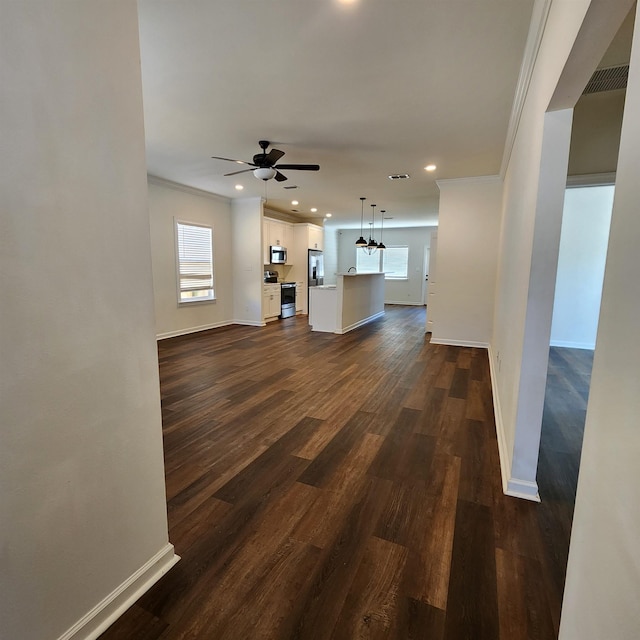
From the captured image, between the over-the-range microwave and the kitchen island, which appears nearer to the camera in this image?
the kitchen island

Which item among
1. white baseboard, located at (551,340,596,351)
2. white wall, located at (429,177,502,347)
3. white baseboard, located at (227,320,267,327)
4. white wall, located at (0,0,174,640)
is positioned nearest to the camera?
white wall, located at (0,0,174,640)

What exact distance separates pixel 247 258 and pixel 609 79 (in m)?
6.12

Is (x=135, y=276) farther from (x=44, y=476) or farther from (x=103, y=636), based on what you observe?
(x=103, y=636)

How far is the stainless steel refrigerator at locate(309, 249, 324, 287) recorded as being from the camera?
9.30 meters

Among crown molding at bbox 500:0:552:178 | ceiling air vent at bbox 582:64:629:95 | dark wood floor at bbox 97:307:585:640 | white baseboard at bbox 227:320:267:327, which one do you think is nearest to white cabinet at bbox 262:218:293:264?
white baseboard at bbox 227:320:267:327

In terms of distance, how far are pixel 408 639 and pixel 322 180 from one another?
5.56m

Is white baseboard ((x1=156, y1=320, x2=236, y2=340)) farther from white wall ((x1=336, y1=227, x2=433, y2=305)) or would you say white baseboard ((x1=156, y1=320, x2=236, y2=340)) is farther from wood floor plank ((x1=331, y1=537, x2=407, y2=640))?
white wall ((x1=336, y1=227, x2=433, y2=305))

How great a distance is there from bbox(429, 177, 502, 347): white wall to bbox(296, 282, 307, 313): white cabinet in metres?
4.24

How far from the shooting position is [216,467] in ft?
7.40

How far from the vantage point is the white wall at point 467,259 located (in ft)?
17.5

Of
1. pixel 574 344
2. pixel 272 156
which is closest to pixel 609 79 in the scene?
pixel 272 156

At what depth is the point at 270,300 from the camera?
25.9 ft

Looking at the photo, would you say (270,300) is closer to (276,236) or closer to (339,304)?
(276,236)

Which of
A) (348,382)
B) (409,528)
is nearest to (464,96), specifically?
(348,382)
